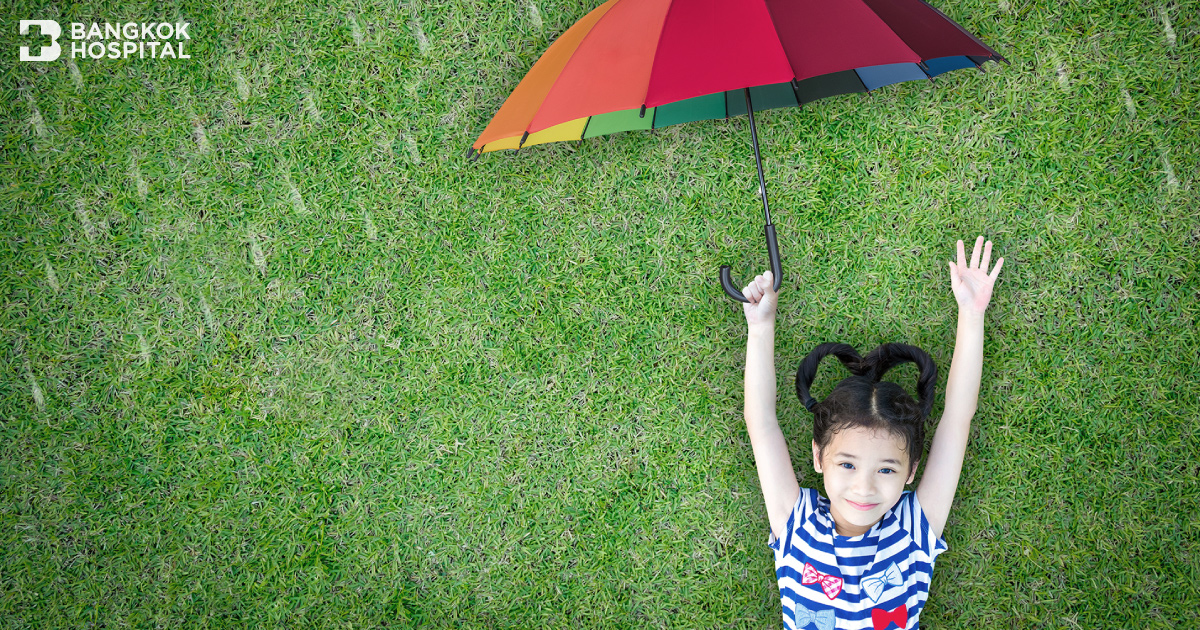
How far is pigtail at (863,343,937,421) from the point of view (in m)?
2.66

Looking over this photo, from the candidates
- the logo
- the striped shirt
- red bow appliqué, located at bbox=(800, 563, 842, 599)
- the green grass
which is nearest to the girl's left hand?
the green grass

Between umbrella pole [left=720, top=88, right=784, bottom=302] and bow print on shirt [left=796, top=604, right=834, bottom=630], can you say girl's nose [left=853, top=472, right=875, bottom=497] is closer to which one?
bow print on shirt [left=796, top=604, right=834, bottom=630]

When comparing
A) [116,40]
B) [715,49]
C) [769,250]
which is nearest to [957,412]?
[769,250]

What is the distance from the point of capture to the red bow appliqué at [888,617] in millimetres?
2484

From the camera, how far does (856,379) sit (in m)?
2.66

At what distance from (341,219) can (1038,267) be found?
3.31m

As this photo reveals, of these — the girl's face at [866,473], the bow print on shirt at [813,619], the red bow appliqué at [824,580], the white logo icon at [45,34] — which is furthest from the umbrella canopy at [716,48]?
the white logo icon at [45,34]

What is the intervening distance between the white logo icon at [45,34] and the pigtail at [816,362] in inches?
154

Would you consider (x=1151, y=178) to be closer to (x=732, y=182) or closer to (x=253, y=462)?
(x=732, y=182)

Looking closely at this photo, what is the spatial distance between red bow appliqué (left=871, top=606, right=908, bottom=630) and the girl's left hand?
124 centimetres

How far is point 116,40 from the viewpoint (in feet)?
10.4

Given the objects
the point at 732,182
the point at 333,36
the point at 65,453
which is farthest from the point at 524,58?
the point at 65,453

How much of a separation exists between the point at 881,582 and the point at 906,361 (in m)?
0.91

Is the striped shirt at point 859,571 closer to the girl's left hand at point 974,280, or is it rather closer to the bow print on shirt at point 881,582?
the bow print on shirt at point 881,582
